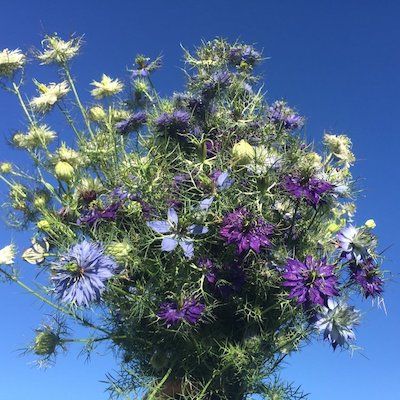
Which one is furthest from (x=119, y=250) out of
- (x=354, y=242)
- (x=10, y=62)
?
(x=10, y=62)

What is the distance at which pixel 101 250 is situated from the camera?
1.67 meters

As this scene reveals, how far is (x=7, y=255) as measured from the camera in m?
1.98

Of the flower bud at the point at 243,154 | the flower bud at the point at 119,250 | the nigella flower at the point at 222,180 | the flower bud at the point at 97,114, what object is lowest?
the flower bud at the point at 119,250

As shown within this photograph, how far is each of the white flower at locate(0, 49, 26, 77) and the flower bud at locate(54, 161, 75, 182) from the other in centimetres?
61

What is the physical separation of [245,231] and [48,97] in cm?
94

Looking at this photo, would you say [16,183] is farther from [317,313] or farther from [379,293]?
[379,293]

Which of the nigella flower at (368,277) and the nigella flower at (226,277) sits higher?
the nigella flower at (368,277)

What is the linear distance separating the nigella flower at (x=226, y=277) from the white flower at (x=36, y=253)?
18.4 inches

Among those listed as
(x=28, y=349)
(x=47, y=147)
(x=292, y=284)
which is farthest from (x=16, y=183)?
(x=292, y=284)

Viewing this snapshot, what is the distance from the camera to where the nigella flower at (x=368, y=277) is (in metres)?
1.87

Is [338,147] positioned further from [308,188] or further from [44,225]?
[44,225]

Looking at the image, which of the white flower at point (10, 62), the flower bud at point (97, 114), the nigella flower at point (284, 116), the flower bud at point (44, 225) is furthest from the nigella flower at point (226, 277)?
the white flower at point (10, 62)

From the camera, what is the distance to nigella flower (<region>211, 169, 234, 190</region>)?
1.77 metres

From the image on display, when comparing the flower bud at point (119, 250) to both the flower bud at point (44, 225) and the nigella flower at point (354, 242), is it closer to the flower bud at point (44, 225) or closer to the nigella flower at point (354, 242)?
the flower bud at point (44, 225)
